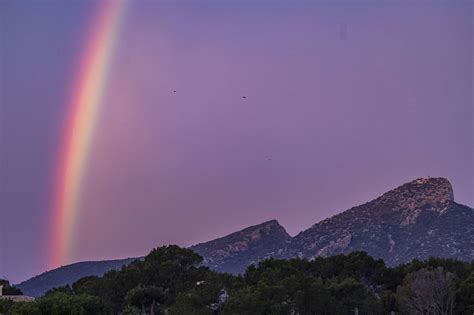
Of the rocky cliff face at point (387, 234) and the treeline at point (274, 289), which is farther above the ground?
the rocky cliff face at point (387, 234)

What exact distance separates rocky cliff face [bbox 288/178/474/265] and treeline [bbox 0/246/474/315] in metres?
34.2

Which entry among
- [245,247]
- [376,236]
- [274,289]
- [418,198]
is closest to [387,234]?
[376,236]

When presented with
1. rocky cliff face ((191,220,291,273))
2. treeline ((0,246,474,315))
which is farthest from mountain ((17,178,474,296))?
treeline ((0,246,474,315))

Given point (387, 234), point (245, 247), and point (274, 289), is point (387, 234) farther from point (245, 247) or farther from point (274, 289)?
point (274, 289)

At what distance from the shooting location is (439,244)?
93062 mm

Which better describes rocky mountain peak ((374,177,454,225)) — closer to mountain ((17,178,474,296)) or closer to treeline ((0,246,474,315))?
mountain ((17,178,474,296))

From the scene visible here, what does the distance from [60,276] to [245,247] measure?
29.4 meters

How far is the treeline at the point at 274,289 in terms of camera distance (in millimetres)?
42688

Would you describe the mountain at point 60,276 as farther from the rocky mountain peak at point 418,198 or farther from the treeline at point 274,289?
the treeline at point 274,289

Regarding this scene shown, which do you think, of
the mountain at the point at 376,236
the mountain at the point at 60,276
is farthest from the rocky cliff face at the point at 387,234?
the mountain at the point at 60,276

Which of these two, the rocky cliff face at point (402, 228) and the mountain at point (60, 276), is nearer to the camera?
the rocky cliff face at point (402, 228)

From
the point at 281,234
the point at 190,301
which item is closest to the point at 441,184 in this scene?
the point at 281,234

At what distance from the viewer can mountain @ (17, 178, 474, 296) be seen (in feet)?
311

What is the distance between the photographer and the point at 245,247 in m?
122
